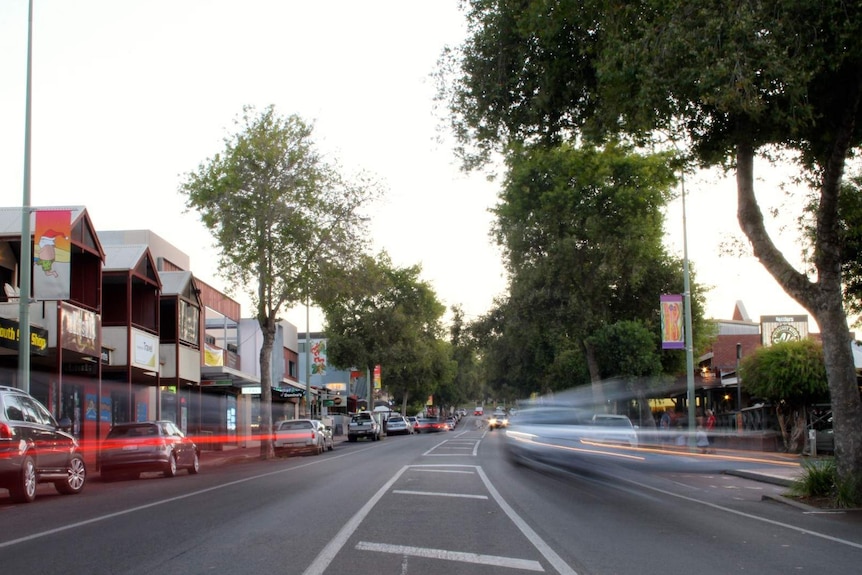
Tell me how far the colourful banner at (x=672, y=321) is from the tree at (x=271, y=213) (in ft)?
42.9

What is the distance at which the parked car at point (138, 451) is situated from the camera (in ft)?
71.2

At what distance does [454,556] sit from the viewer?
8.65 m

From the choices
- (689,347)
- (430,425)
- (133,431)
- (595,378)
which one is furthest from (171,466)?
(430,425)

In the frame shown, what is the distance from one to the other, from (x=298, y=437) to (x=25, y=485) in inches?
835

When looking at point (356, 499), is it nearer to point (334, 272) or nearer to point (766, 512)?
point (766, 512)

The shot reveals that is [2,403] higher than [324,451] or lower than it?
higher

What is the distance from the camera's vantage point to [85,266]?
27.2 metres

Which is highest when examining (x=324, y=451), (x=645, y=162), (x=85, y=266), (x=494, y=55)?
(x=645, y=162)

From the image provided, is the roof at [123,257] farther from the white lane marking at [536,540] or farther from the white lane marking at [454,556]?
the white lane marking at [454,556]

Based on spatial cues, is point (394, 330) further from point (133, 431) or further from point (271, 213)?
point (133, 431)

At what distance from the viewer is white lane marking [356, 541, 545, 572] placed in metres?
8.14

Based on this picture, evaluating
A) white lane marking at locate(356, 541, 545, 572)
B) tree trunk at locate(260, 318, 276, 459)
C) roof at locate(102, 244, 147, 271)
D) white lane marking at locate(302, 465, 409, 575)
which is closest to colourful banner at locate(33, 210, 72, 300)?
roof at locate(102, 244, 147, 271)

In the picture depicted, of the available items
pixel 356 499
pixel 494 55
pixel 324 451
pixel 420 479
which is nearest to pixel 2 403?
pixel 356 499

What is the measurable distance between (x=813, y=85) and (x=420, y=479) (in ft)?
35.2
